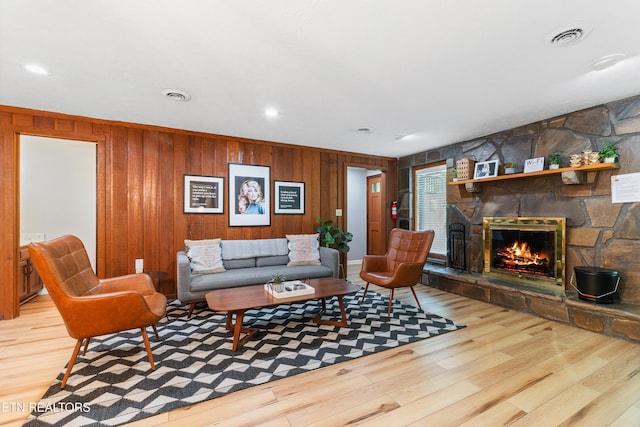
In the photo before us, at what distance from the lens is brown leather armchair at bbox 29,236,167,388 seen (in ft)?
6.31

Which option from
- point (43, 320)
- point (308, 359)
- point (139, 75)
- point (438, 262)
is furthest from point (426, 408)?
point (43, 320)

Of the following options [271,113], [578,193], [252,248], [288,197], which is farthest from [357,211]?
[578,193]

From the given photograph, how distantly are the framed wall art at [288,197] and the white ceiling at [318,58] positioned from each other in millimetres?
1385

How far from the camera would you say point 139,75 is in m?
2.43

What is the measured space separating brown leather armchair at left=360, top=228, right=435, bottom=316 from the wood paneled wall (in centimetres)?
172

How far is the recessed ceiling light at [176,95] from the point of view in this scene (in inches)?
108

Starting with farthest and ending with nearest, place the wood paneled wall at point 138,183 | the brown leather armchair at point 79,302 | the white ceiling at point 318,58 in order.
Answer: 1. the wood paneled wall at point 138,183
2. the brown leather armchair at point 79,302
3. the white ceiling at point 318,58

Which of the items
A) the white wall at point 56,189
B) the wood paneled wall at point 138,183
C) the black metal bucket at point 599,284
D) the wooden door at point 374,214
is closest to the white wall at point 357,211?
the wooden door at point 374,214

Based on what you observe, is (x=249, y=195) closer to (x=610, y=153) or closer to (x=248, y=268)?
(x=248, y=268)

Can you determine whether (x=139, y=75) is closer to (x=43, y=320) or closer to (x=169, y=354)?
(x=169, y=354)

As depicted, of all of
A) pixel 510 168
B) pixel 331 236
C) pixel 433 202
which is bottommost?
pixel 331 236

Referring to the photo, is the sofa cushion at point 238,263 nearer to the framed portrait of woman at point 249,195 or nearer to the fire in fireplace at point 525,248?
the framed portrait of woman at point 249,195

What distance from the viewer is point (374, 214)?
675 cm

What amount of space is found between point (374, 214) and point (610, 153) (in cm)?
424
